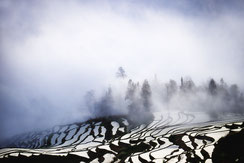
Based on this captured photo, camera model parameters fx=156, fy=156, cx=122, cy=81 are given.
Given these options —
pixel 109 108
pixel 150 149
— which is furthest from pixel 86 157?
pixel 109 108

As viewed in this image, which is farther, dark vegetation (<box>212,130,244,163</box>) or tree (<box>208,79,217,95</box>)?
tree (<box>208,79,217,95</box>)

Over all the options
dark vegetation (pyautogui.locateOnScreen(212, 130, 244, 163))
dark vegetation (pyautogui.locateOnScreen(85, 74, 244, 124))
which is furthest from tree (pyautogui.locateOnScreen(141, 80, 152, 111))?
dark vegetation (pyautogui.locateOnScreen(212, 130, 244, 163))

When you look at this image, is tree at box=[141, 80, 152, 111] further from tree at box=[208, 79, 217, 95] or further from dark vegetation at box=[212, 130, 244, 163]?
dark vegetation at box=[212, 130, 244, 163]

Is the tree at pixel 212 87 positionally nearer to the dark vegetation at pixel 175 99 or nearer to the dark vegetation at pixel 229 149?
the dark vegetation at pixel 175 99

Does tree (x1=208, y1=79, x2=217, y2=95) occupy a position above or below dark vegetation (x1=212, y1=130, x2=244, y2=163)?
above

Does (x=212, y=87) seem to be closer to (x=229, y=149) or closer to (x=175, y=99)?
(x=175, y=99)

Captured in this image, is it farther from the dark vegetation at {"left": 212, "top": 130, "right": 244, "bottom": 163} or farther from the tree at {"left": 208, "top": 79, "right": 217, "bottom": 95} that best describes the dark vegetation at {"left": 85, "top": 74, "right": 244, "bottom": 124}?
the dark vegetation at {"left": 212, "top": 130, "right": 244, "bottom": 163}

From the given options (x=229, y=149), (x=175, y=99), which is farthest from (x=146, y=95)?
(x=229, y=149)

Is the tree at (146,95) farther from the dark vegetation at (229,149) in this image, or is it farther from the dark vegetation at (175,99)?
the dark vegetation at (229,149)

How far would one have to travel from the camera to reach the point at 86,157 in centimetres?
3747

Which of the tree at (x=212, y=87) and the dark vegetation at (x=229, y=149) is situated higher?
the tree at (x=212, y=87)

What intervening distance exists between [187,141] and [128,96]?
3535 inches

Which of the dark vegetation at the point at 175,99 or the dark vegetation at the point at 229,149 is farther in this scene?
the dark vegetation at the point at 175,99

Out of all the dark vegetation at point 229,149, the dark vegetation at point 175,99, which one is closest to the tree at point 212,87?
the dark vegetation at point 175,99
